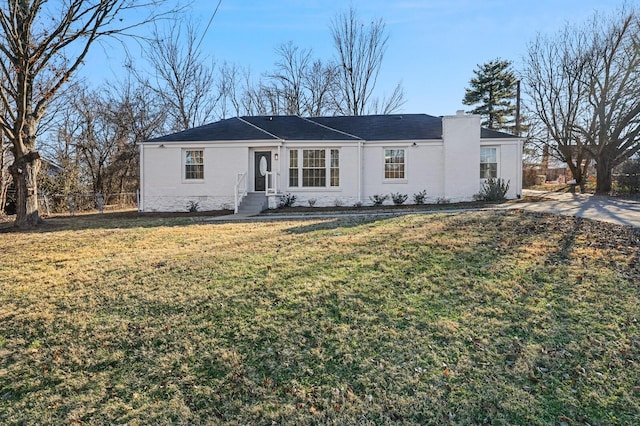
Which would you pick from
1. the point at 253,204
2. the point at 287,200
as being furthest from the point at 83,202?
the point at 287,200

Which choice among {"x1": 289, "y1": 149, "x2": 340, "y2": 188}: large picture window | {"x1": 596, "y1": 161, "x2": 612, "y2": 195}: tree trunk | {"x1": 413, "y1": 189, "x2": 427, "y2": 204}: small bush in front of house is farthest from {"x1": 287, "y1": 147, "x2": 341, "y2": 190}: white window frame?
{"x1": 596, "y1": 161, "x2": 612, "y2": 195}: tree trunk

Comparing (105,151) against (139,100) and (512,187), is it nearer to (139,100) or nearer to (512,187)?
(139,100)

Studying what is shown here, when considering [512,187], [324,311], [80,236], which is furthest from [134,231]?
[512,187]

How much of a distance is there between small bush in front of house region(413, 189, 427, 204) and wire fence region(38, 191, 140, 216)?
1459 centimetres

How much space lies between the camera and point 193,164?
1728cm

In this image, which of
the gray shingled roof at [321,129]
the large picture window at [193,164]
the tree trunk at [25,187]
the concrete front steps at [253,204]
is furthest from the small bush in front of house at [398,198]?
the tree trunk at [25,187]

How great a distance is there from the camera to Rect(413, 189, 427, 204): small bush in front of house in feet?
57.7

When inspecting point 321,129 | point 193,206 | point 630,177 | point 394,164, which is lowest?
point 193,206

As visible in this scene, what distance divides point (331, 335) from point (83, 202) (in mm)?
23608

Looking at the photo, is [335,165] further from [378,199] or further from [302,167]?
[378,199]

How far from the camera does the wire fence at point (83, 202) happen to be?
20.0 m

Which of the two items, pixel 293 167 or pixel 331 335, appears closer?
pixel 331 335

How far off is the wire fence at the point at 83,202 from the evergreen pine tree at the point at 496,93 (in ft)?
114

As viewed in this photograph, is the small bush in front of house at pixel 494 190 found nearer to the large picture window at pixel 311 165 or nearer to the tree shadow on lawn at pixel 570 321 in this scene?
the large picture window at pixel 311 165
